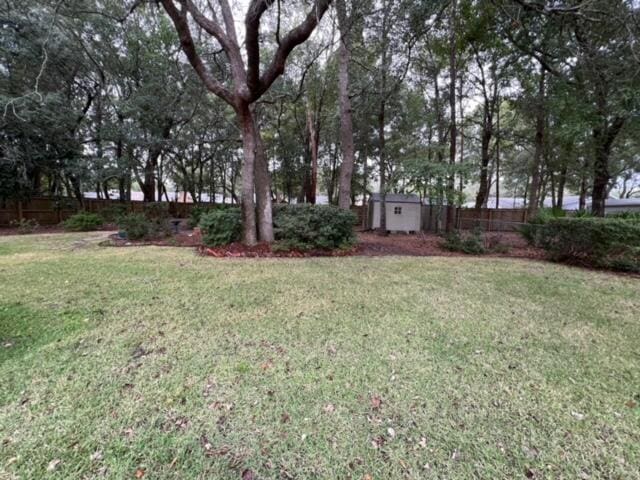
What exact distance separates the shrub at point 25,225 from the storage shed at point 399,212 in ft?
44.4

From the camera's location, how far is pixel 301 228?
21.6 feet

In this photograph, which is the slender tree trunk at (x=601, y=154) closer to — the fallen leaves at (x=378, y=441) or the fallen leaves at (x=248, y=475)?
the fallen leaves at (x=378, y=441)

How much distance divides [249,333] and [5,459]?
1.58m

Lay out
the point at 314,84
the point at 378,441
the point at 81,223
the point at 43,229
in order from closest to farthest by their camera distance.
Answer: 1. the point at 378,441
2. the point at 81,223
3. the point at 43,229
4. the point at 314,84

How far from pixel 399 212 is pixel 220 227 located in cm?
876

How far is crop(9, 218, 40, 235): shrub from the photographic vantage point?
9516mm

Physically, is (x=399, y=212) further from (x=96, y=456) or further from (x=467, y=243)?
(x=96, y=456)

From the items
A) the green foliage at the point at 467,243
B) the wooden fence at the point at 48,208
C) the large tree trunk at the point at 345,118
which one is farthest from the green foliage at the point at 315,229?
the wooden fence at the point at 48,208

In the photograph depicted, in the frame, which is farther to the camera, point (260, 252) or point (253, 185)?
point (253, 185)

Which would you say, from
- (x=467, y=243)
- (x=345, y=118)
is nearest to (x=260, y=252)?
(x=345, y=118)

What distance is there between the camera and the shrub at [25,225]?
31.2ft

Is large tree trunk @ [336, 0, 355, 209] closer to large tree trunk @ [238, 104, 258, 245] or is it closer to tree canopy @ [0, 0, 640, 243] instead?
tree canopy @ [0, 0, 640, 243]

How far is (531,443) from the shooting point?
147 cm

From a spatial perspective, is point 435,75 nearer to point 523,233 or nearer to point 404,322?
point 523,233
